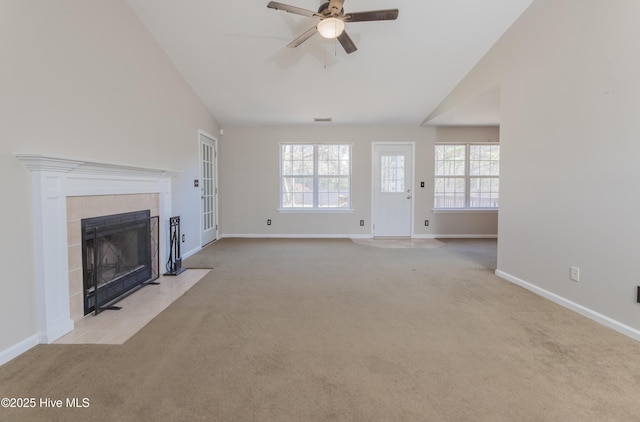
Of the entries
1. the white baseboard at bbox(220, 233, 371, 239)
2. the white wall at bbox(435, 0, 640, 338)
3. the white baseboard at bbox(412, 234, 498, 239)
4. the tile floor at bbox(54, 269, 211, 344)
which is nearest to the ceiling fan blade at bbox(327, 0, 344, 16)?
the white wall at bbox(435, 0, 640, 338)

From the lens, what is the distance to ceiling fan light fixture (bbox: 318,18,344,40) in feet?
9.14

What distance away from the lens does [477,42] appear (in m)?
3.74

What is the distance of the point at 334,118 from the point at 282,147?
125 cm

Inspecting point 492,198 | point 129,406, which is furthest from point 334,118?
point 129,406

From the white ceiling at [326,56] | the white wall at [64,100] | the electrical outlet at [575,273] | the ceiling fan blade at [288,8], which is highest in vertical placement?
the white ceiling at [326,56]

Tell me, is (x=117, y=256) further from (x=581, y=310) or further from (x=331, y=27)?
(x=581, y=310)

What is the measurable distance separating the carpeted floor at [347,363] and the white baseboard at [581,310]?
2.5 inches

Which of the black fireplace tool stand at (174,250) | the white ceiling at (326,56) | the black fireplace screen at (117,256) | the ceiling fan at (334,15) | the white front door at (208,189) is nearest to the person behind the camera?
the black fireplace screen at (117,256)

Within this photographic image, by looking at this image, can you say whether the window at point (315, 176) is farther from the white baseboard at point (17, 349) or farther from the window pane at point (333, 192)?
the white baseboard at point (17, 349)

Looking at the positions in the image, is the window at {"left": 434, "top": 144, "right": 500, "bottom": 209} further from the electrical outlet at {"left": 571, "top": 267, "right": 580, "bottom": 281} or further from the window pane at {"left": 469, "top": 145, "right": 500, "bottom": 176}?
the electrical outlet at {"left": 571, "top": 267, "right": 580, "bottom": 281}

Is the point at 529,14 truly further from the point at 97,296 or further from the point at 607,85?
the point at 97,296

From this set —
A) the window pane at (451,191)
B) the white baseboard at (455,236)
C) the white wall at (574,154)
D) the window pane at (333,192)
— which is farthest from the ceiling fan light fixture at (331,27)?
the white baseboard at (455,236)

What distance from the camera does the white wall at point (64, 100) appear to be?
185 centimetres

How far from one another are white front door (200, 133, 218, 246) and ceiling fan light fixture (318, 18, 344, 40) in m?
3.13
